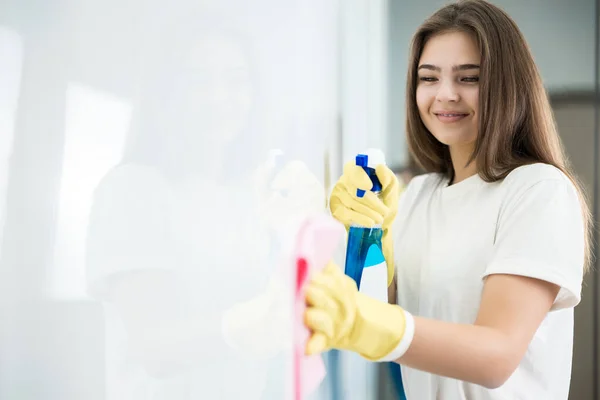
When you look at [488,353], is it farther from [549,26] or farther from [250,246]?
[549,26]

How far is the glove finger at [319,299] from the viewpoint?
526mm

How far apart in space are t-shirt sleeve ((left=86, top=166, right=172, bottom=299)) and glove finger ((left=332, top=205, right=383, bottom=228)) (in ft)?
1.28

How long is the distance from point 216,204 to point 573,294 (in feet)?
1.72

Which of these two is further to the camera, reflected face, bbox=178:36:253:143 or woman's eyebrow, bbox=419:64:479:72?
woman's eyebrow, bbox=419:64:479:72

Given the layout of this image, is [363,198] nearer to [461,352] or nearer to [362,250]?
[362,250]

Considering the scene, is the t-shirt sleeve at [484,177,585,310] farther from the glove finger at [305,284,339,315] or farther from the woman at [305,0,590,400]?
the glove finger at [305,284,339,315]

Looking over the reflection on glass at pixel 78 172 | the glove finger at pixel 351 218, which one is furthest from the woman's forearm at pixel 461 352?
the reflection on glass at pixel 78 172

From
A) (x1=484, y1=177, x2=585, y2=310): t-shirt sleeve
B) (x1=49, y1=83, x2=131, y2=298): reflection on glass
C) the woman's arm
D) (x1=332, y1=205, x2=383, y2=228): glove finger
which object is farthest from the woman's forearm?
(x1=49, y1=83, x2=131, y2=298): reflection on glass

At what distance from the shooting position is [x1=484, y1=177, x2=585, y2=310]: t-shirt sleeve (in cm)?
74

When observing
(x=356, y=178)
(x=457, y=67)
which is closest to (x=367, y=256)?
(x=356, y=178)

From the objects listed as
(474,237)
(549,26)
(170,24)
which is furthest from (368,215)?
(549,26)

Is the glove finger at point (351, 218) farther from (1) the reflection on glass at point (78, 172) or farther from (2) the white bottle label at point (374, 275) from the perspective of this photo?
(1) the reflection on glass at point (78, 172)

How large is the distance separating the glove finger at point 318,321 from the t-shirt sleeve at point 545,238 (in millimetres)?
322

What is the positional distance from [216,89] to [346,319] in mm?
260
